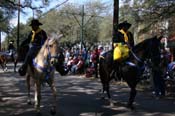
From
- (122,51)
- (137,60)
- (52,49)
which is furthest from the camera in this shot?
(122,51)

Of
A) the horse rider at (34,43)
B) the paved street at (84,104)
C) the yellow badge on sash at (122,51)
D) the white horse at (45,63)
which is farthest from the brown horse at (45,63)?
the yellow badge on sash at (122,51)

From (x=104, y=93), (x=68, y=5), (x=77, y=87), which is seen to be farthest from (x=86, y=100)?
(x=68, y=5)

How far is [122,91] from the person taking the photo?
19.1m

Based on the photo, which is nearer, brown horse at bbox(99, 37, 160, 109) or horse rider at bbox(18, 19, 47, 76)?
horse rider at bbox(18, 19, 47, 76)

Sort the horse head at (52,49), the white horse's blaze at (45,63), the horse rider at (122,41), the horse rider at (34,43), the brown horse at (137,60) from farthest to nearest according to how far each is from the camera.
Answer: the horse rider at (122,41), the brown horse at (137,60), the horse rider at (34,43), the white horse's blaze at (45,63), the horse head at (52,49)

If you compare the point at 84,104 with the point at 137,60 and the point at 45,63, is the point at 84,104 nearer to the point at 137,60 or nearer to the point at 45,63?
the point at 137,60

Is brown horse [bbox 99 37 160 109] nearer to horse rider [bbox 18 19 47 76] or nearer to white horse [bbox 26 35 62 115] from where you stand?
white horse [bbox 26 35 62 115]

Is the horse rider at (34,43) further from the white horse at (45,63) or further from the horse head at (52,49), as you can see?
the horse head at (52,49)

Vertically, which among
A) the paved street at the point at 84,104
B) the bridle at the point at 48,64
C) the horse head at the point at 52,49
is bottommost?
the paved street at the point at 84,104

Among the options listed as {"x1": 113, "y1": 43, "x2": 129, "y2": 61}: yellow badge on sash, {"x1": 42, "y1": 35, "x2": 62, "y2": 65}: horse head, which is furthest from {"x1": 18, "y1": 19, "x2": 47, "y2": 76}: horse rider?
{"x1": 113, "y1": 43, "x2": 129, "y2": 61}: yellow badge on sash

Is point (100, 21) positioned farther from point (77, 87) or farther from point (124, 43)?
point (124, 43)

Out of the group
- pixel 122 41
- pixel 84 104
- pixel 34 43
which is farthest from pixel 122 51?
pixel 34 43

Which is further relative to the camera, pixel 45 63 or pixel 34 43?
pixel 34 43

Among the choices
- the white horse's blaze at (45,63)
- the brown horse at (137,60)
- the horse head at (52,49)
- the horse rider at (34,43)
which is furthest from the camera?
the brown horse at (137,60)
